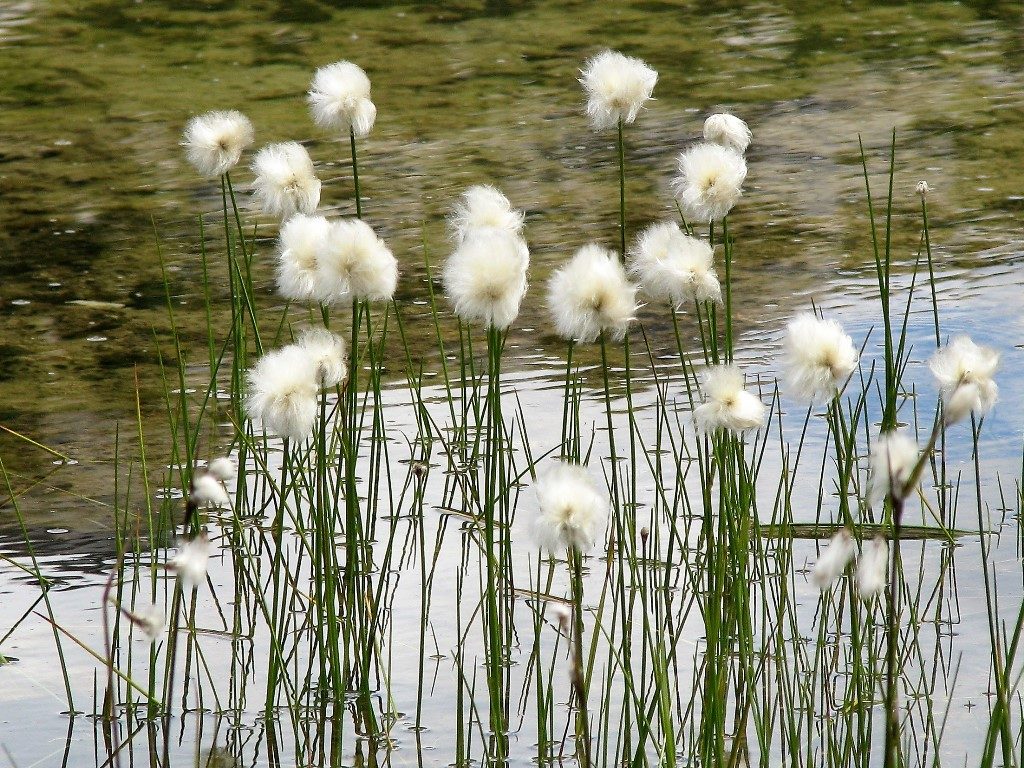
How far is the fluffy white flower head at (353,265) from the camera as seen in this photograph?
161 centimetres

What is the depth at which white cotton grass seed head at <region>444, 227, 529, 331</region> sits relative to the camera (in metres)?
1.46

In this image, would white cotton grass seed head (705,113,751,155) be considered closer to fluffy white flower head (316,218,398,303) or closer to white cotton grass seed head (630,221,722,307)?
white cotton grass seed head (630,221,722,307)

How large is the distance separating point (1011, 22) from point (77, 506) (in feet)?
19.0

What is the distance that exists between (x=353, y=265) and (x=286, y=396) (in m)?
0.16

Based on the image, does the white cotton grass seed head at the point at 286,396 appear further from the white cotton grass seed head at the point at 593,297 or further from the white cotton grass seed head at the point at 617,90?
the white cotton grass seed head at the point at 617,90

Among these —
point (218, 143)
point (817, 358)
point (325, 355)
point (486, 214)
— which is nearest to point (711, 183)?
point (486, 214)

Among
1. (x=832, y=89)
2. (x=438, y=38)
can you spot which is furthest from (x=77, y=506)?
(x=438, y=38)

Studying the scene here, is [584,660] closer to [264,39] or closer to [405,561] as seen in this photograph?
[405,561]

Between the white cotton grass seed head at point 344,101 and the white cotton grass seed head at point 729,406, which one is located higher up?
the white cotton grass seed head at point 344,101

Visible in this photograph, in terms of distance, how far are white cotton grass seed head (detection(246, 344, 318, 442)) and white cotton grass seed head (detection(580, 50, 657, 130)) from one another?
0.48 m

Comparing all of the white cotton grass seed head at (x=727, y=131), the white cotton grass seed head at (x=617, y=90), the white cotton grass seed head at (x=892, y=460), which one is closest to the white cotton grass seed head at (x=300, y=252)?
the white cotton grass seed head at (x=617, y=90)

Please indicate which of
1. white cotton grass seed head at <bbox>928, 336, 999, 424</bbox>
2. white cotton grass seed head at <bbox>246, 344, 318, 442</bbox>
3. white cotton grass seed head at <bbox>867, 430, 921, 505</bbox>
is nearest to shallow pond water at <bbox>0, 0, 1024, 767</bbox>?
white cotton grass seed head at <bbox>246, 344, 318, 442</bbox>

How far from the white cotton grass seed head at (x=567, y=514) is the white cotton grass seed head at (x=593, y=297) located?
21 cm

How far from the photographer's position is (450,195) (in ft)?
15.9
